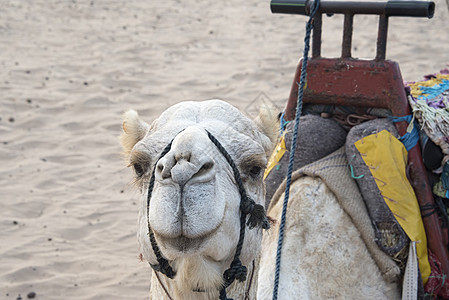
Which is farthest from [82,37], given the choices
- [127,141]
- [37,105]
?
[127,141]

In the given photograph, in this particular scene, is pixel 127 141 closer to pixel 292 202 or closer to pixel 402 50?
pixel 292 202

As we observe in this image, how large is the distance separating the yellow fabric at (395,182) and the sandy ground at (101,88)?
68cm

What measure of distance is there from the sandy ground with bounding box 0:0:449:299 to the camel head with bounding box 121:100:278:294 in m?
0.29

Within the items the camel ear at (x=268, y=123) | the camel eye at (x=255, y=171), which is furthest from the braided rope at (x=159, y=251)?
the camel ear at (x=268, y=123)

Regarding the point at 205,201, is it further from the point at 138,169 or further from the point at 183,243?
the point at 138,169

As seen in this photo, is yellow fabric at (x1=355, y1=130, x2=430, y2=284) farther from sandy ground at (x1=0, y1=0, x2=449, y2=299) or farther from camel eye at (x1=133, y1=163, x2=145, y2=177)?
camel eye at (x1=133, y1=163, x2=145, y2=177)

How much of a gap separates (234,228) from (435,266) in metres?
1.37

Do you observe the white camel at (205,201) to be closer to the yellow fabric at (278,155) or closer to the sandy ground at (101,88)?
the sandy ground at (101,88)

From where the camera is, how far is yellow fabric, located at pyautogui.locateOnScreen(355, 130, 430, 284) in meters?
2.69

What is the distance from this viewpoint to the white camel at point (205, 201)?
5.26ft

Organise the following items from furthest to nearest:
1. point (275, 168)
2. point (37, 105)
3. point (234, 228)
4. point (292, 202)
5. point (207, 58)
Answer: point (207, 58) < point (37, 105) < point (275, 168) < point (292, 202) < point (234, 228)

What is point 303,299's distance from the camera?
7.98 ft


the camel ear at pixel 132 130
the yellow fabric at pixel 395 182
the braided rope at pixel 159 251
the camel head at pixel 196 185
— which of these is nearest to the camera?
the camel head at pixel 196 185

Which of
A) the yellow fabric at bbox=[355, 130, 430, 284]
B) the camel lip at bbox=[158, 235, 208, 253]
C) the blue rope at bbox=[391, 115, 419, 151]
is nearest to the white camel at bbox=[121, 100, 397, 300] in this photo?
the camel lip at bbox=[158, 235, 208, 253]
